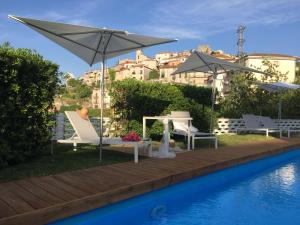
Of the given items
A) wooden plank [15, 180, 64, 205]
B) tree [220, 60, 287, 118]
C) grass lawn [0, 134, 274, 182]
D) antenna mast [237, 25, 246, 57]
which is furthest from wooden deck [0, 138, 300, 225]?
antenna mast [237, 25, 246, 57]

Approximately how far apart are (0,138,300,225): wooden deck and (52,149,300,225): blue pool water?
15 centimetres

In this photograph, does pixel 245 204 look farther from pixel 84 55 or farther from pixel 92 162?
pixel 84 55

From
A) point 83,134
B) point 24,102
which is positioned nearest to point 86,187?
point 24,102

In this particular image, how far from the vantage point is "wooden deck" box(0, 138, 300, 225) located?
418 cm

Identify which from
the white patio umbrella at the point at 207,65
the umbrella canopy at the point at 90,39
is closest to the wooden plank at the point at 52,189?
the umbrella canopy at the point at 90,39

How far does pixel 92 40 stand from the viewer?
7.70 meters

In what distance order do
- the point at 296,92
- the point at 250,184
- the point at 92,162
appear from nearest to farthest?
1. the point at 92,162
2. the point at 250,184
3. the point at 296,92

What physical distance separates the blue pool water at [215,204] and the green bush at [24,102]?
2220 millimetres

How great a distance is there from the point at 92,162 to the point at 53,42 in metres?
2.47

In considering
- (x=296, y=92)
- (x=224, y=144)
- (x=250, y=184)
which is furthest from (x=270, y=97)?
(x=250, y=184)

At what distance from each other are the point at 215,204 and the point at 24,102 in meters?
3.55

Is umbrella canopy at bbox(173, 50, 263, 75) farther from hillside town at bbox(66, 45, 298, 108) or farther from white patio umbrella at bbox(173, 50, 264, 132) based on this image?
hillside town at bbox(66, 45, 298, 108)

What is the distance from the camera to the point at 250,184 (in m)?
7.62

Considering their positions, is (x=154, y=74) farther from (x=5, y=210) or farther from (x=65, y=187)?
(x=5, y=210)
